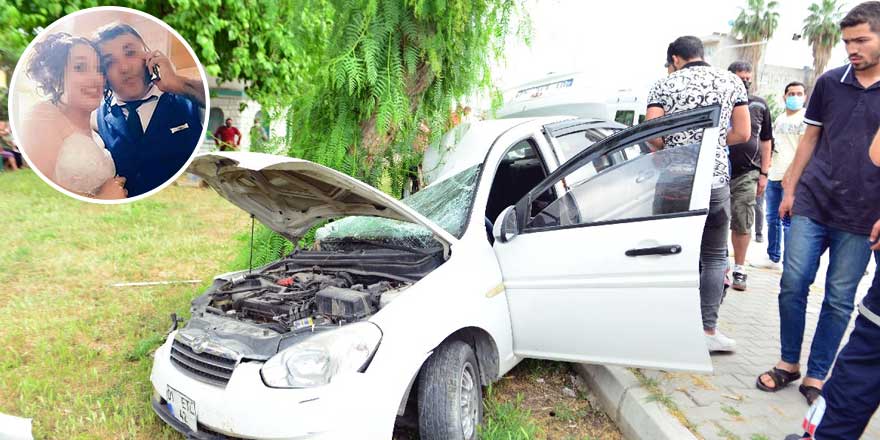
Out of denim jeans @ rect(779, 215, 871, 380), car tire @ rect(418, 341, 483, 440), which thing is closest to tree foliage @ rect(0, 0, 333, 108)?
car tire @ rect(418, 341, 483, 440)

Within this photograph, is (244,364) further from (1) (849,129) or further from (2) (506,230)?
(1) (849,129)

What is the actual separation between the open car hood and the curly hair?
2.28 ft

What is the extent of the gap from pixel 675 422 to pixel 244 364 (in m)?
2.17

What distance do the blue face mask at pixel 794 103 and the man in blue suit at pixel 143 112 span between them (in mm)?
6139

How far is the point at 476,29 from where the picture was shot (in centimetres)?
426

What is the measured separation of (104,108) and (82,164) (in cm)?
24

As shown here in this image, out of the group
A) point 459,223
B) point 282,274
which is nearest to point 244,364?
point 282,274

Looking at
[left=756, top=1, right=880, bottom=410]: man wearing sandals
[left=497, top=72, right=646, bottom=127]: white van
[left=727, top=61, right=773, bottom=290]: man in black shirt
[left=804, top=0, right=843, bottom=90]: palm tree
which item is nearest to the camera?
[left=756, top=1, right=880, bottom=410]: man wearing sandals

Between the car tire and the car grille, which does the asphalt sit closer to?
the car tire

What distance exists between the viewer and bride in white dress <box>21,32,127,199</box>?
2029mm

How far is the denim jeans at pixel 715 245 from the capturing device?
3.33m

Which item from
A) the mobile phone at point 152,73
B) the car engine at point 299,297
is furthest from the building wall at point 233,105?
the mobile phone at point 152,73

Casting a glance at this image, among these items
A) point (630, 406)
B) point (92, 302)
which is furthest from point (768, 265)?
point (92, 302)

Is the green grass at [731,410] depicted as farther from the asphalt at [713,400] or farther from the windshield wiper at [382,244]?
the windshield wiper at [382,244]
